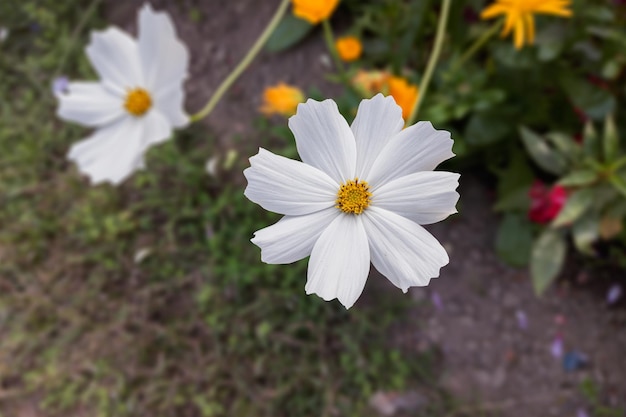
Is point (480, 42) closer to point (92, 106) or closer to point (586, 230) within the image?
point (586, 230)

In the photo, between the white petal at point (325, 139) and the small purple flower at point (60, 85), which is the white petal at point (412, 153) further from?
the small purple flower at point (60, 85)

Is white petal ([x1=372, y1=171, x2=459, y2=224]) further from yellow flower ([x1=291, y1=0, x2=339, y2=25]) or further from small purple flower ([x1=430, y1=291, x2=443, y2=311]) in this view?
small purple flower ([x1=430, y1=291, x2=443, y2=311])

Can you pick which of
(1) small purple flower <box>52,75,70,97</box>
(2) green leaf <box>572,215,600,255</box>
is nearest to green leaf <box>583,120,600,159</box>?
(2) green leaf <box>572,215,600,255</box>

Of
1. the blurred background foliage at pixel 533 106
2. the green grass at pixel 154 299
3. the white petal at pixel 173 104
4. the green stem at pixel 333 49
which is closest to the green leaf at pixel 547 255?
the blurred background foliage at pixel 533 106

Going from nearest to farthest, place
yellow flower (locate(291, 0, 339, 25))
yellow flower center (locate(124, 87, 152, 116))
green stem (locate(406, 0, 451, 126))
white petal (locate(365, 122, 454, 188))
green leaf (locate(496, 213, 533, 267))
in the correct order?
white petal (locate(365, 122, 454, 188)) → green stem (locate(406, 0, 451, 126)) → yellow flower (locate(291, 0, 339, 25)) → yellow flower center (locate(124, 87, 152, 116)) → green leaf (locate(496, 213, 533, 267))

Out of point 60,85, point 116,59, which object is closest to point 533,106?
point 116,59

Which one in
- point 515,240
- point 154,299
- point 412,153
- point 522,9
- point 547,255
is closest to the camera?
point 412,153

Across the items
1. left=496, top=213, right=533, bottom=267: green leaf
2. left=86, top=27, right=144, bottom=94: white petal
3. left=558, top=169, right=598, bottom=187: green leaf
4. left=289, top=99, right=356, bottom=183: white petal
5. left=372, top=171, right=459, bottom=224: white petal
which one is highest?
left=86, top=27, right=144, bottom=94: white petal
